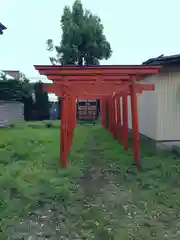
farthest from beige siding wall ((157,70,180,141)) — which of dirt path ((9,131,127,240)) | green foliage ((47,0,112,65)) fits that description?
green foliage ((47,0,112,65))

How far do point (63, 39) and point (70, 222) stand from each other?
Result: 27.0 metres

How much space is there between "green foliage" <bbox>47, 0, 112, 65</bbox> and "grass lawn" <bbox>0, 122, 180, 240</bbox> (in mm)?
21336

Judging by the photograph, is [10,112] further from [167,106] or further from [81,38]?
[167,106]

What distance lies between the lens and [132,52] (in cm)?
3453

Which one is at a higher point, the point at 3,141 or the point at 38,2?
the point at 38,2

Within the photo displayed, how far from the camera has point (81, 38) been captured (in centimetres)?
2917

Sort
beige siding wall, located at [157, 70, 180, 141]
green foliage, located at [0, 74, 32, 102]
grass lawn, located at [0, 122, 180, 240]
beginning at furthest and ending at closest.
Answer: green foliage, located at [0, 74, 32, 102]
beige siding wall, located at [157, 70, 180, 141]
grass lawn, located at [0, 122, 180, 240]

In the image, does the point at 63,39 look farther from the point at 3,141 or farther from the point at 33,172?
the point at 33,172

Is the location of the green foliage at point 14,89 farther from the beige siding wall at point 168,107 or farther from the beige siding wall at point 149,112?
the beige siding wall at point 168,107

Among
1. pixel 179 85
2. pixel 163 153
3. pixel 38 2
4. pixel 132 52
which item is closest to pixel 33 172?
pixel 163 153

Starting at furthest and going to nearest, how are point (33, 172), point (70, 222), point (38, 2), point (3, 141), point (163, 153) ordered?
point (38, 2), point (3, 141), point (163, 153), point (33, 172), point (70, 222)

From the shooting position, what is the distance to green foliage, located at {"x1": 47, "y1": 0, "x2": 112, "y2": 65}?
29.1m

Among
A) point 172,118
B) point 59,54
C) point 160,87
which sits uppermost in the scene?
point 59,54

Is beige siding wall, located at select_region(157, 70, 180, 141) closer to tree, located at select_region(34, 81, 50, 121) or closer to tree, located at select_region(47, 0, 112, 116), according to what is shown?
tree, located at select_region(34, 81, 50, 121)
